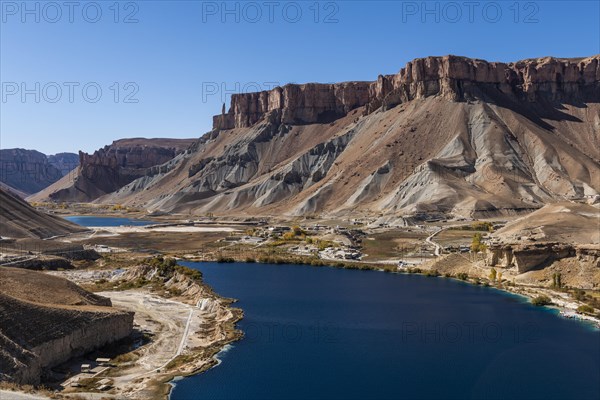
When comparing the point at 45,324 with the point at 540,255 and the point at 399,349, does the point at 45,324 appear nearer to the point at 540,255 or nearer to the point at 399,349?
the point at 399,349

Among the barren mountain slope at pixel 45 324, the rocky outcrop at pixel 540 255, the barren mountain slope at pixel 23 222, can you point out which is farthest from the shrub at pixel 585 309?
the barren mountain slope at pixel 23 222

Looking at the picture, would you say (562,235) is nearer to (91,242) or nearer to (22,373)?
(22,373)

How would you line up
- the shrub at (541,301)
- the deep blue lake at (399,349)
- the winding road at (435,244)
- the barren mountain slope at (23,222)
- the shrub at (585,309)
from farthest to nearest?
the barren mountain slope at (23,222), the winding road at (435,244), the shrub at (541,301), the shrub at (585,309), the deep blue lake at (399,349)

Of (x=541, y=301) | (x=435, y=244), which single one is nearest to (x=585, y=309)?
(x=541, y=301)

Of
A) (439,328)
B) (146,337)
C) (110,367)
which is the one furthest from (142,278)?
(439,328)

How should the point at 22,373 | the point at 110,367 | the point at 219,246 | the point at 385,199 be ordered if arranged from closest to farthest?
the point at 22,373
the point at 110,367
the point at 219,246
the point at 385,199

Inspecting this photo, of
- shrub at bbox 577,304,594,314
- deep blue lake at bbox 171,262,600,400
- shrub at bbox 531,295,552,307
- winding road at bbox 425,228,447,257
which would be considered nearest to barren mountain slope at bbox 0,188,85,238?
deep blue lake at bbox 171,262,600,400

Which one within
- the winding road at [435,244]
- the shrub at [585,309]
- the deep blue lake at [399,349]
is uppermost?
the winding road at [435,244]

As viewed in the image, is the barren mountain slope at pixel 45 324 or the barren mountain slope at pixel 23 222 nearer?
the barren mountain slope at pixel 45 324

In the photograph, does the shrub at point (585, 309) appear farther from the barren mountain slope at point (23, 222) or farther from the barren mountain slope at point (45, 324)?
the barren mountain slope at point (23, 222)
